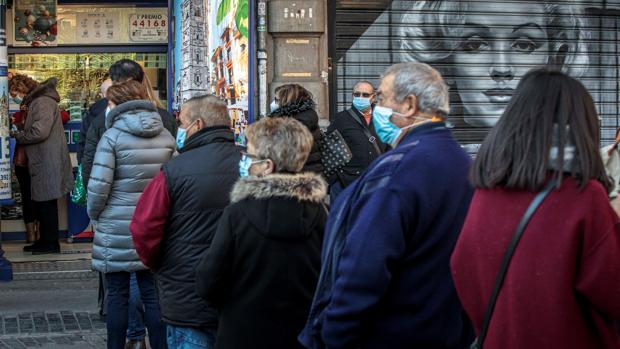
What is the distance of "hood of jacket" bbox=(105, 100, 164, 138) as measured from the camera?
5883 millimetres

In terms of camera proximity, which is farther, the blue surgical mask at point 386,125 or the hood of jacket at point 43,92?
the hood of jacket at point 43,92

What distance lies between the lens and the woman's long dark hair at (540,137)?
2.92 m

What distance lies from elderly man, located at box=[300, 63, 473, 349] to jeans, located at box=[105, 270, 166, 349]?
263 cm

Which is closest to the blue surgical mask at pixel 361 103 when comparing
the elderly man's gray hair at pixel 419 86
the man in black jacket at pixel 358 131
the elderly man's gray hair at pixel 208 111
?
the man in black jacket at pixel 358 131

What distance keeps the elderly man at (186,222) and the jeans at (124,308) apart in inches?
41.4

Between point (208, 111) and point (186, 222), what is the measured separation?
59 cm

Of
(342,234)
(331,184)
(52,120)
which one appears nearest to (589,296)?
(342,234)

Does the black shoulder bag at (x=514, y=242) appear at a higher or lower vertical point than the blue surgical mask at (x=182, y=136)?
lower

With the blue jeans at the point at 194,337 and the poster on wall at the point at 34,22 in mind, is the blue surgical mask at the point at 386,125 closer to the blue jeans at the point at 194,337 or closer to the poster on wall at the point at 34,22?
the blue jeans at the point at 194,337

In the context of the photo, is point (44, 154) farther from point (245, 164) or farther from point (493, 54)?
point (245, 164)

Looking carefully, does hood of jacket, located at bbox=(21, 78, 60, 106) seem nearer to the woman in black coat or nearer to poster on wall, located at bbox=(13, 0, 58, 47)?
poster on wall, located at bbox=(13, 0, 58, 47)

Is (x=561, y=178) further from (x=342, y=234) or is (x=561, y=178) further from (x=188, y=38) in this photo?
(x=188, y=38)

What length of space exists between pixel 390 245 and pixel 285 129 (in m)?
1.05

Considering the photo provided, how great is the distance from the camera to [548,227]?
2893 mm
